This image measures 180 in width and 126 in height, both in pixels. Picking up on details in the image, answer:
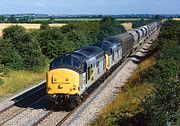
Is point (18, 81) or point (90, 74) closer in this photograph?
point (90, 74)

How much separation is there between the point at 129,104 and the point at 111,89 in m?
9.43

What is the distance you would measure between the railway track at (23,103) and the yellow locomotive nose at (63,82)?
7.32ft

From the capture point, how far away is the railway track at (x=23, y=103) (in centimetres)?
2223

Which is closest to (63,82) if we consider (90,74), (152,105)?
(90,74)

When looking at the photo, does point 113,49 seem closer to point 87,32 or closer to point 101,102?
point 101,102

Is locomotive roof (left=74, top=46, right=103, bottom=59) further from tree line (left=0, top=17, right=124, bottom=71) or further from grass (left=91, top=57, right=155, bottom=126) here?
tree line (left=0, top=17, right=124, bottom=71)

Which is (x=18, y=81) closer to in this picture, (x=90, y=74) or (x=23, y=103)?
(x=23, y=103)

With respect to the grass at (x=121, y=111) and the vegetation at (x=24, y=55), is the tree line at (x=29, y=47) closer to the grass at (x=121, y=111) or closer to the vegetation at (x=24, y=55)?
the vegetation at (x=24, y=55)

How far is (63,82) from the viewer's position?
74.3 ft

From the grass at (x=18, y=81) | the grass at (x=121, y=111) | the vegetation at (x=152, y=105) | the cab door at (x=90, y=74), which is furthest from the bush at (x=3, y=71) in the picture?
the grass at (x=121, y=111)

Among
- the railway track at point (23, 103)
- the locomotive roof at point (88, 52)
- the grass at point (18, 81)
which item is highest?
the locomotive roof at point (88, 52)

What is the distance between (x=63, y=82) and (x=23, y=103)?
169 inches

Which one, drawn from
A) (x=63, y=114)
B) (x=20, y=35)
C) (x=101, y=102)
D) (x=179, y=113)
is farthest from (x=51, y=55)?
(x=179, y=113)

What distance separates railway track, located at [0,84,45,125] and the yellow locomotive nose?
2232 millimetres
